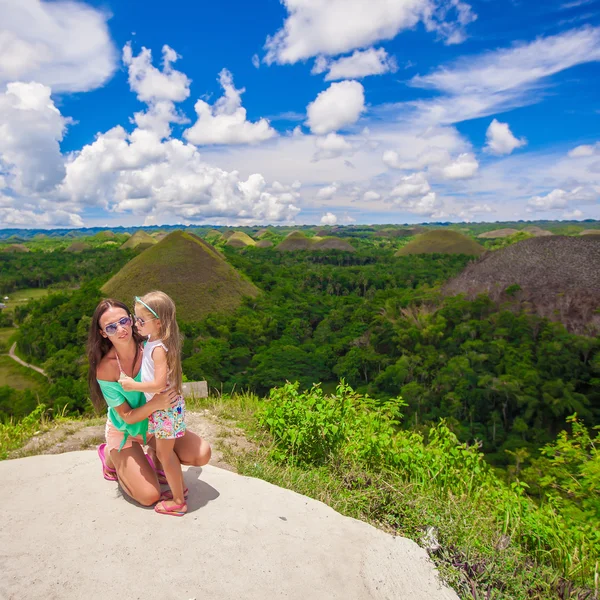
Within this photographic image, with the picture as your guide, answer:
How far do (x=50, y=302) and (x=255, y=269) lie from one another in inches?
736

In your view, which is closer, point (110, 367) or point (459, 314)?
point (110, 367)

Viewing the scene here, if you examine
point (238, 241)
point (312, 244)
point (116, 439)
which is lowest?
point (238, 241)

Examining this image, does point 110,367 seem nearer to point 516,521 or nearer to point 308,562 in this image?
point 308,562

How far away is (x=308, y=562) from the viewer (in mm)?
2117

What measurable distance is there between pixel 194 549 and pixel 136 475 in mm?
588

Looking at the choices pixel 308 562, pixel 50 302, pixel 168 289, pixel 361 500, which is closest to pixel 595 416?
pixel 361 500

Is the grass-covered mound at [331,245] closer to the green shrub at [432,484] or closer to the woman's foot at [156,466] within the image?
the green shrub at [432,484]

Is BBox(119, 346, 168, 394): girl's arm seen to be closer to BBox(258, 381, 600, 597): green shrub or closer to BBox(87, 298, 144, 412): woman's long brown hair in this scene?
BBox(87, 298, 144, 412): woman's long brown hair

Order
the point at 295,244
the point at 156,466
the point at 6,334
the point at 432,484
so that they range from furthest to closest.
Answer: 1. the point at 295,244
2. the point at 6,334
3. the point at 432,484
4. the point at 156,466

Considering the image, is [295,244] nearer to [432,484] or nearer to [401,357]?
[401,357]

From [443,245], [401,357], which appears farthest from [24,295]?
[443,245]

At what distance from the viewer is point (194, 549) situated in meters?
2.10

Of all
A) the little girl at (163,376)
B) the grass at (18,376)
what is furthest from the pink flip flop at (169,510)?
the grass at (18,376)

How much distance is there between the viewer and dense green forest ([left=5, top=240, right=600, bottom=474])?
1484 cm
